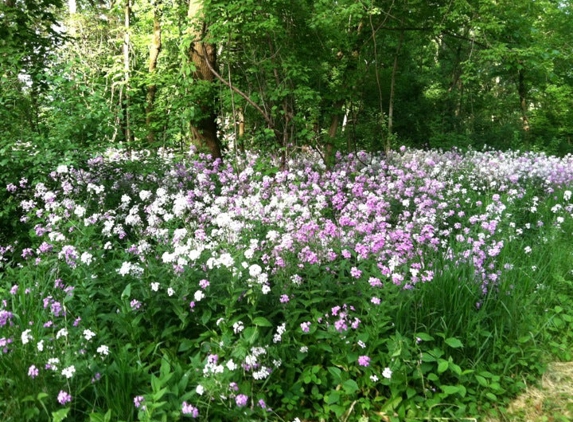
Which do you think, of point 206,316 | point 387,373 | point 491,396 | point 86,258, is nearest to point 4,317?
point 86,258

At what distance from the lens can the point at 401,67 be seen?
512 inches

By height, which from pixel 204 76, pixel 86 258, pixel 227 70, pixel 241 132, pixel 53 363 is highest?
pixel 227 70

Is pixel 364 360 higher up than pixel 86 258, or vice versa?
pixel 86 258

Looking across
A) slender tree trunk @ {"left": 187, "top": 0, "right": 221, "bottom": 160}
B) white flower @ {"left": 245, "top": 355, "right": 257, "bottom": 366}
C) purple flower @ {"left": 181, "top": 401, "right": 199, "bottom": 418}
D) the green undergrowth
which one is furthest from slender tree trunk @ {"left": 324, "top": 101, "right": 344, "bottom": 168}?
purple flower @ {"left": 181, "top": 401, "right": 199, "bottom": 418}

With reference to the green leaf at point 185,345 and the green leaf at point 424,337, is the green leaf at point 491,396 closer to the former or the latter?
the green leaf at point 424,337

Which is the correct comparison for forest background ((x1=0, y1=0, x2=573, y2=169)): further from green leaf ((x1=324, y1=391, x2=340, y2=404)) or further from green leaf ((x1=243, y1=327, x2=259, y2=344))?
green leaf ((x1=324, y1=391, x2=340, y2=404))

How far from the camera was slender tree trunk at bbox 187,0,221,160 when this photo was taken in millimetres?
6617

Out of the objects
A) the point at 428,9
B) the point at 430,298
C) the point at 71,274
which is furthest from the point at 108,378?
the point at 428,9

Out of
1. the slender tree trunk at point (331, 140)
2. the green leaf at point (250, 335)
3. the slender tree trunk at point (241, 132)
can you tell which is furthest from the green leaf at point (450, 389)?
the slender tree trunk at point (241, 132)

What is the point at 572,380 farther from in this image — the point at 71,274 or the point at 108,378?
the point at 71,274

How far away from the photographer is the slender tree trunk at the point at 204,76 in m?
6.62

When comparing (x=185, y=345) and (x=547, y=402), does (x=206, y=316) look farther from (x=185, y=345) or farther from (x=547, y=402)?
(x=547, y=402)

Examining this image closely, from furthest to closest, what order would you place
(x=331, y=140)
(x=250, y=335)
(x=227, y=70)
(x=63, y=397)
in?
(x=331, y=140) → (x=227, y=70) → (x=250, y=335) → (x=63, y=397)

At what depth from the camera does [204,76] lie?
271 inches
